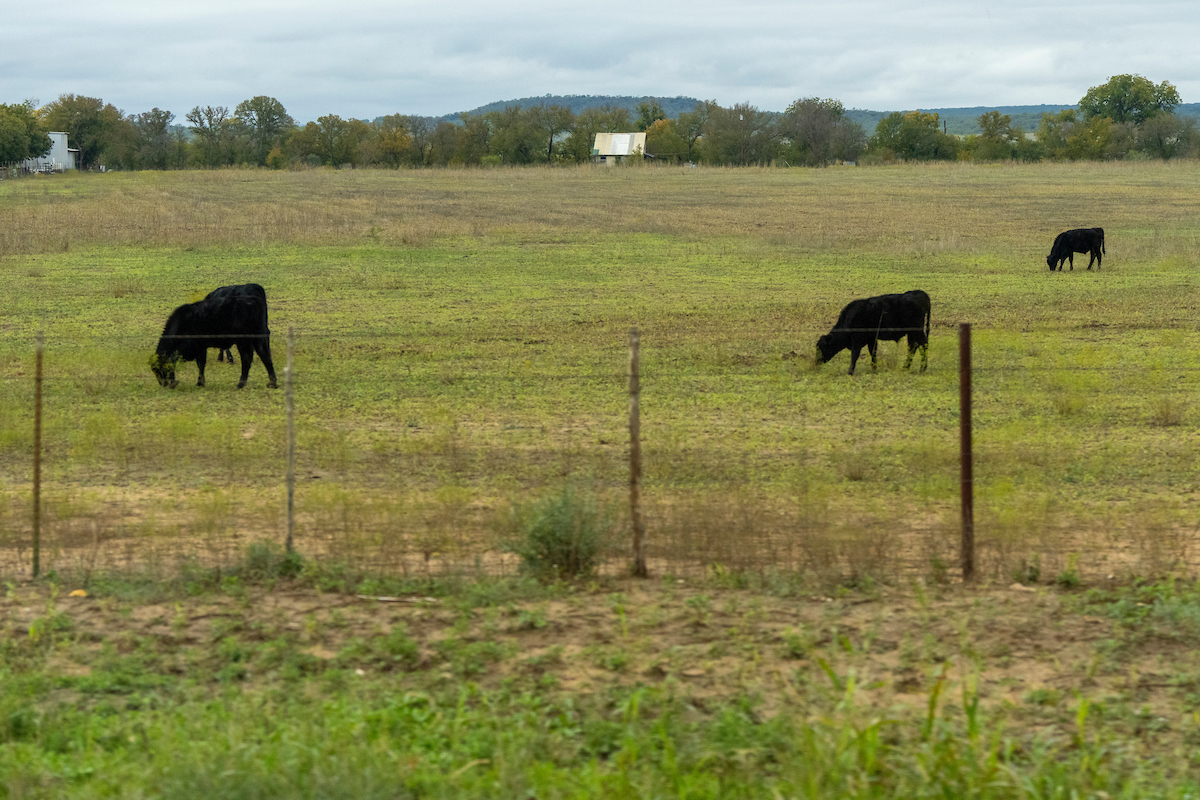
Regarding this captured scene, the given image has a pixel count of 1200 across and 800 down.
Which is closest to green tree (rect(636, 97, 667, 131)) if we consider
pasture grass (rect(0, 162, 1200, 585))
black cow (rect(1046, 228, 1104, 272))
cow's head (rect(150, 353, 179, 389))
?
pasture grass (rect(0, 162, 1200, 585))

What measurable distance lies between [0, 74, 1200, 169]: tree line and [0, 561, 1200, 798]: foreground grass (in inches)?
3687

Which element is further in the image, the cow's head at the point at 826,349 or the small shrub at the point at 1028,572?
the cow's head at the point at 826,349

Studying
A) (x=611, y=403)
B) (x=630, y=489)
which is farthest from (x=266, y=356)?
→ (x=630, y=489)

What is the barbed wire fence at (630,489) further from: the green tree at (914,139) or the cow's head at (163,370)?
the green tree at (914,139)

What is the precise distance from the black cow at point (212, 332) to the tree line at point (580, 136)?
8611cm

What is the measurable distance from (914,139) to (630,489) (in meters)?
104

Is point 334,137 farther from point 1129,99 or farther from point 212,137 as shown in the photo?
point 1129,99

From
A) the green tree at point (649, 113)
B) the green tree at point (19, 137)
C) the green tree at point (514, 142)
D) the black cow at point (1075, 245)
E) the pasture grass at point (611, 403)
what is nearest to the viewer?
the pasture grass at point (611, 403)

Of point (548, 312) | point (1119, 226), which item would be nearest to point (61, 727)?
point (548, 312)

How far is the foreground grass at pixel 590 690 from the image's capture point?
477 centimetres

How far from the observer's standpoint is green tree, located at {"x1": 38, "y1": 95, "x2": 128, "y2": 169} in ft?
411

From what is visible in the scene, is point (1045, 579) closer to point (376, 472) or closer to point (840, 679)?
point (840, 679)

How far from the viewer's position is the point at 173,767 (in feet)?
15.4

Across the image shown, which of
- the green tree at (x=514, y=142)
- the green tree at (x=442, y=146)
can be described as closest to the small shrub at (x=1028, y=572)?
the green tree at (x=514, y=142)
